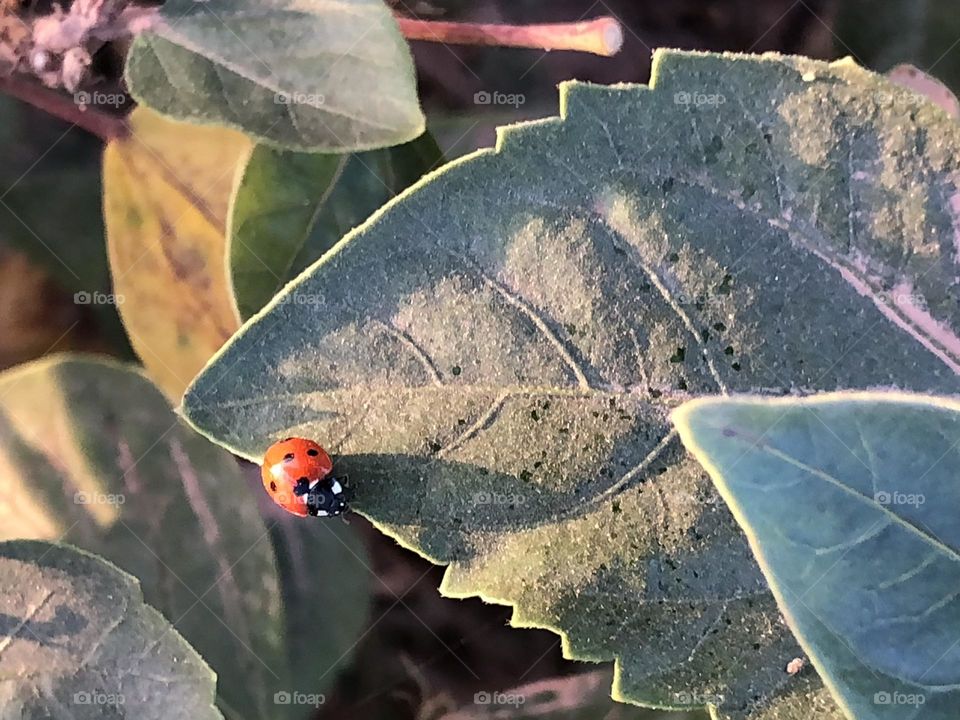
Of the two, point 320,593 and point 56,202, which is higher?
point 56,202

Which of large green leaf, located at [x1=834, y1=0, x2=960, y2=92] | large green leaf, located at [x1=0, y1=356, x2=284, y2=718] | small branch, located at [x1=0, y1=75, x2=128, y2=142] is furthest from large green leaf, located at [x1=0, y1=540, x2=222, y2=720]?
large green leaf, located at [x1=834, y1=0, x2=960, y2=92]

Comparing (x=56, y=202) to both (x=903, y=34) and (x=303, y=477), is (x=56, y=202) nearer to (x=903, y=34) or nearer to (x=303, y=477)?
(x=303, y=477)

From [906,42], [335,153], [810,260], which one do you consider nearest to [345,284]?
[335,153]

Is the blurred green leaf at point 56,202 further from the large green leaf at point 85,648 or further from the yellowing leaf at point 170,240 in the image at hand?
the large green leaf at point 85,648

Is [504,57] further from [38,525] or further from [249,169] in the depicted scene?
[38,525]

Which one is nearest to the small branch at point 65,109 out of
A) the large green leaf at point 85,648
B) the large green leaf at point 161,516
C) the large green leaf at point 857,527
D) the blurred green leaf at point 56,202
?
the blurred green leaf at point 56,202

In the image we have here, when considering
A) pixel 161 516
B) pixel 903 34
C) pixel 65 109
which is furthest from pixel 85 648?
pixel 903 34

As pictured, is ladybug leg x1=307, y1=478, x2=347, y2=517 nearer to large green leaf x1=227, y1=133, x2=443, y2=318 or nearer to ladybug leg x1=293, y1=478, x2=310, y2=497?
ladybug leg x1=293, y1=478, x2=310, y2=497
